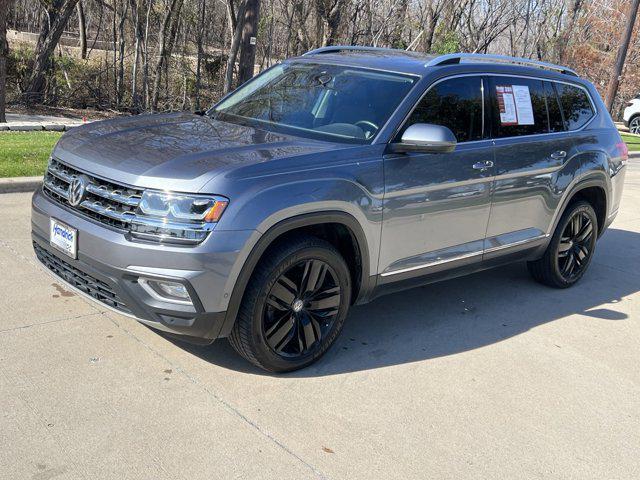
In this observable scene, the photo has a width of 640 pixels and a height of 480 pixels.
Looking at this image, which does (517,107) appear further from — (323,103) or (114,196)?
(114,196)

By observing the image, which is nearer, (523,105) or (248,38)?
(523,105)

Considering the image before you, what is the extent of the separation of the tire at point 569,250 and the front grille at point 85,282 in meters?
3.82

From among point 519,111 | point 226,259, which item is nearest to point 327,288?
point 226,259

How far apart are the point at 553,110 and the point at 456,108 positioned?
1.34 m

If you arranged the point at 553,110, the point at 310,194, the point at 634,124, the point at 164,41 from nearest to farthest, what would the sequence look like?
the point at 310,194, the point at 553,110, the point at 164,41, the point at 634,124

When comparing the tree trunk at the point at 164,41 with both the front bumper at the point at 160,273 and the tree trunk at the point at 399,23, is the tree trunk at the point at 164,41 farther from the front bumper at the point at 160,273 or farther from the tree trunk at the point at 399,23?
the front bumper at the point at 160,273

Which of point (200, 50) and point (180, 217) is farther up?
point (200, 50)

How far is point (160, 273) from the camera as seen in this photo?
355cm

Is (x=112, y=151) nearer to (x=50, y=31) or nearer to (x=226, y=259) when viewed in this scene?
(x=226, y=259)

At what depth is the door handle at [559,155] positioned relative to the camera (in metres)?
5.65

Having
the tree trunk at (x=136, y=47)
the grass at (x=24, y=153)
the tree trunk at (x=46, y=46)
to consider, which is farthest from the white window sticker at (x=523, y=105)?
the tree trunk at (x=46, y=46)

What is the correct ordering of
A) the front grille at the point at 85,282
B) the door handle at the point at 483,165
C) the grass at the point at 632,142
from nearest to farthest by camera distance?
the front grille at the point at 85,282 → the door handle at the point at 483,165 → the grass at the point at 632,142

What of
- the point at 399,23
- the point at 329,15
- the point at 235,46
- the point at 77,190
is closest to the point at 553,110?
the point at 77,190

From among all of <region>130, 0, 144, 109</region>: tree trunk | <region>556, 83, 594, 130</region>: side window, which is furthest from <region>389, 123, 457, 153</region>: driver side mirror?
<region>130, 0, 144, 109</region>: tree trunk
